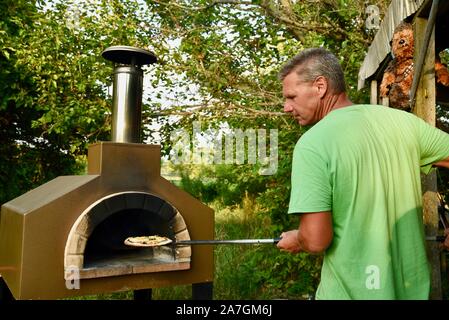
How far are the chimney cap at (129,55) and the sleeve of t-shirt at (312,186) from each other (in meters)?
2.87

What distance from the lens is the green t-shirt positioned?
1.36 m

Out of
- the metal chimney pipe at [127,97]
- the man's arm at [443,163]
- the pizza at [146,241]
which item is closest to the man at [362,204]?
the man's arm at [443,163]

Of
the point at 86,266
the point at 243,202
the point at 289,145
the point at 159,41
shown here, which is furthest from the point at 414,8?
the point at 243,202

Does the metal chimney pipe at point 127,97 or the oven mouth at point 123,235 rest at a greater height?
the metal chimney pipe at point 127,97

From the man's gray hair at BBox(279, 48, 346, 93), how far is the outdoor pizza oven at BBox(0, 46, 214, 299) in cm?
224

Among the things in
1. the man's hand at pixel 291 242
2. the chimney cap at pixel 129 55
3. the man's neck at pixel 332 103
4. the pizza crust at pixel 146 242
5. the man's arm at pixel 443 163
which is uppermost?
the chimney cap at pixel 129 55

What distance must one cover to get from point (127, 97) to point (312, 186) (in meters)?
2.82

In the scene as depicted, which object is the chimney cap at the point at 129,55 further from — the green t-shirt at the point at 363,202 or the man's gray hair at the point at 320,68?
the green t-shirt at the point at 363,202

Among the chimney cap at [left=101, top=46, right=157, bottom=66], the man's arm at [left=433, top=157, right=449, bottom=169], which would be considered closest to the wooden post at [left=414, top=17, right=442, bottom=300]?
the man's arm at [left=433, top=157, right=449, bottom=169]

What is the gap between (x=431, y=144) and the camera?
1636 mm

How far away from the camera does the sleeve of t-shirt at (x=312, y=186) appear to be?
135 centimetres

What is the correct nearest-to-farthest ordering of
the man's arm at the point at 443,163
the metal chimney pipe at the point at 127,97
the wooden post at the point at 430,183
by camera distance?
the man's arm at the point at 443,163, the wooden post at the point at 430,183, the metal chimney pipe at the point at 127,97

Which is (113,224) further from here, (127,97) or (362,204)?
(362,204)

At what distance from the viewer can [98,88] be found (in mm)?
6246
